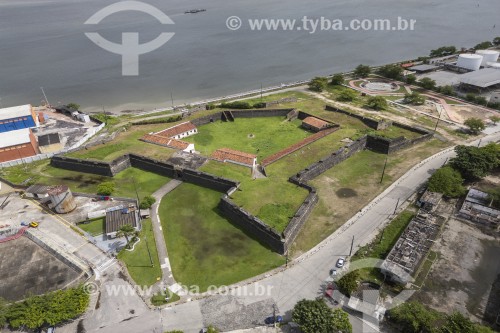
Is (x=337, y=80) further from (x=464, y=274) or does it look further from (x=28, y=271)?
(x=28, y=271)

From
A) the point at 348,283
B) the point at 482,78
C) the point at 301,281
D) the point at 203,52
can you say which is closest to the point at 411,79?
the point at 482,78

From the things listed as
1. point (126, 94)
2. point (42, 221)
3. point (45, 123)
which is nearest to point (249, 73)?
point (126, 94)

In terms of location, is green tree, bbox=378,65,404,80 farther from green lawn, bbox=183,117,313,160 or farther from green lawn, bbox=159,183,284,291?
green lawn, bbox=159,183,284,291

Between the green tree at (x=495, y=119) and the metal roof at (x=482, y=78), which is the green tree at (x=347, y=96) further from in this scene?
the metal roof at (x=482, y=78)

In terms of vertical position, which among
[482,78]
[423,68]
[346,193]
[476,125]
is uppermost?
[423,68]

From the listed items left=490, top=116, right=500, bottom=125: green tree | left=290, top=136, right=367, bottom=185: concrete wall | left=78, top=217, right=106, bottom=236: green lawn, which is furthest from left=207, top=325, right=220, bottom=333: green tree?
left=490, top=116, right=500, bottom=125: green tree

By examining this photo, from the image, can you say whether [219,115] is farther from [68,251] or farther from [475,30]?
[475,30]
